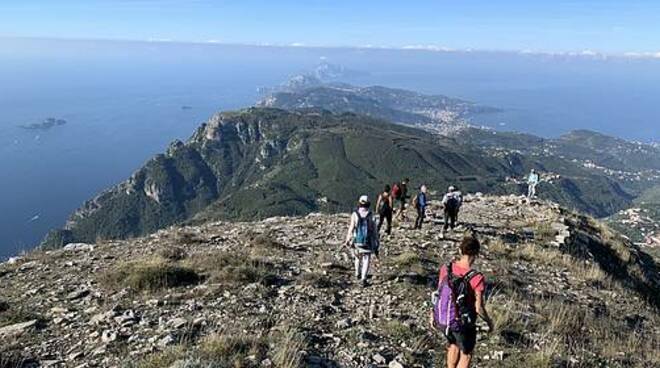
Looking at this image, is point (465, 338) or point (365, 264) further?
point (365, 264)

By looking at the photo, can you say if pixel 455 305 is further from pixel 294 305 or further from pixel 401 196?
pixel 401 196

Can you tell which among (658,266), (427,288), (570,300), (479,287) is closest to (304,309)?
(427,288)

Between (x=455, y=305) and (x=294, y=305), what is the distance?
3.97m

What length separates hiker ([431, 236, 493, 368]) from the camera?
21.2 feet

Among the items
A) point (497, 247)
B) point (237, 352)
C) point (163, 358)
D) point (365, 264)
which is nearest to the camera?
point (163, 358)

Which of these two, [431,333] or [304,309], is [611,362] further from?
[304,309]

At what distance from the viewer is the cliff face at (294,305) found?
772 cm

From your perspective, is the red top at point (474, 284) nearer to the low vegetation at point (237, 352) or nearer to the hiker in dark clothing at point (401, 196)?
the low vegetation at point (237, 352)

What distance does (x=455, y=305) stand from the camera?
645cm

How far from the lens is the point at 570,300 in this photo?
12.2 m

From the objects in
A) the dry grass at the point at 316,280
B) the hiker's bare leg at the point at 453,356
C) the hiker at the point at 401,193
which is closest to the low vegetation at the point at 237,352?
the hiker's bare leg at the point at 453,356

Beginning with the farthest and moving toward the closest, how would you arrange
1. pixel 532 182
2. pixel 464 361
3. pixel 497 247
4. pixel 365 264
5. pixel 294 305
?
pixel 532 182 → pixel 497 247 → pixel 365 264 → pixel 294 305 → pixel 464 361

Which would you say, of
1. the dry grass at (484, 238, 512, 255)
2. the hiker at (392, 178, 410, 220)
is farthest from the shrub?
the hiker at (392, 178, 410, 220)

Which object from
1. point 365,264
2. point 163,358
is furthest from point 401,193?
point 163,358
